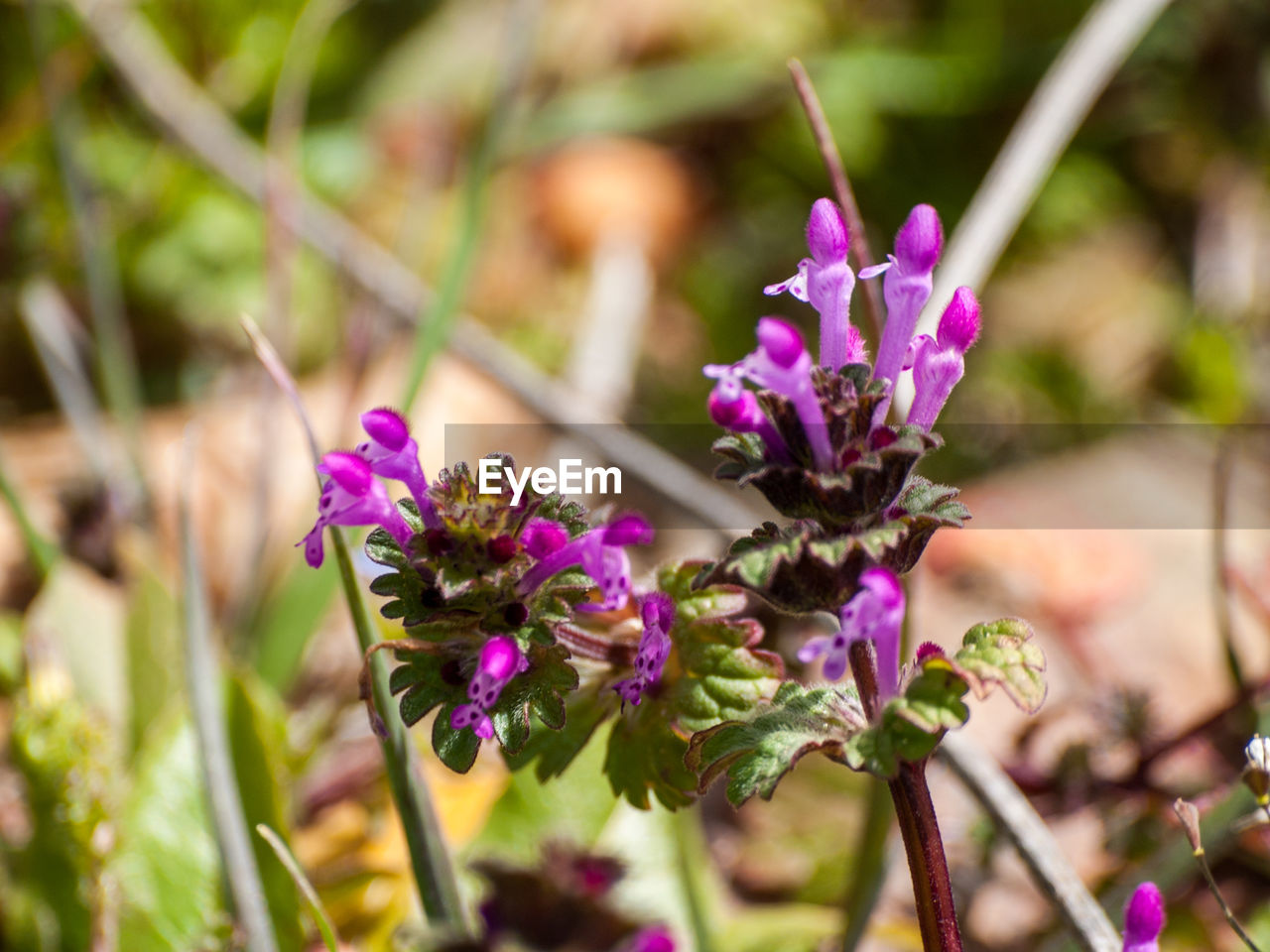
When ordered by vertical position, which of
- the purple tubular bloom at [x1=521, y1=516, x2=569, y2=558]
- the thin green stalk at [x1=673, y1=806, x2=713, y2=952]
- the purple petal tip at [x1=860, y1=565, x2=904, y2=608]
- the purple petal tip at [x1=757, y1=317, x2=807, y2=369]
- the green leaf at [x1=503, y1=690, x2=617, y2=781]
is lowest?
the thin green stalk at [x1=673, y1=806, x2=713, y2=952]

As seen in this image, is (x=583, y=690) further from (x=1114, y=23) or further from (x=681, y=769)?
(x=1114, y=23)

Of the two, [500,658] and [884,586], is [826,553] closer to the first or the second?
[884,586]

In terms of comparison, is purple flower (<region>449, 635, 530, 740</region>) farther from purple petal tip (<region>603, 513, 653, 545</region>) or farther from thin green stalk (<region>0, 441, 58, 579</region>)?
thin green stalk (<region>0, 441, 58, 579</region>)

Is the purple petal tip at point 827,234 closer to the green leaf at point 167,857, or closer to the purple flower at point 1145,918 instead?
the purple flower at point 1145,918

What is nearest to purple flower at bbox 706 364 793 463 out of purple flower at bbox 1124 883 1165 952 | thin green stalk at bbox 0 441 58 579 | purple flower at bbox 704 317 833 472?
purple flower at bbox 704 317 833 472

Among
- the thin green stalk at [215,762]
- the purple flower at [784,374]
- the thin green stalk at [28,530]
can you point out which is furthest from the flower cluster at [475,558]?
the thin green stalk at [28,530]

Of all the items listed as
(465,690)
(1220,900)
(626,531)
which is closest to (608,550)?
(626,531)

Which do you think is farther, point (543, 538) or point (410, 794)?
point (410, 794)
